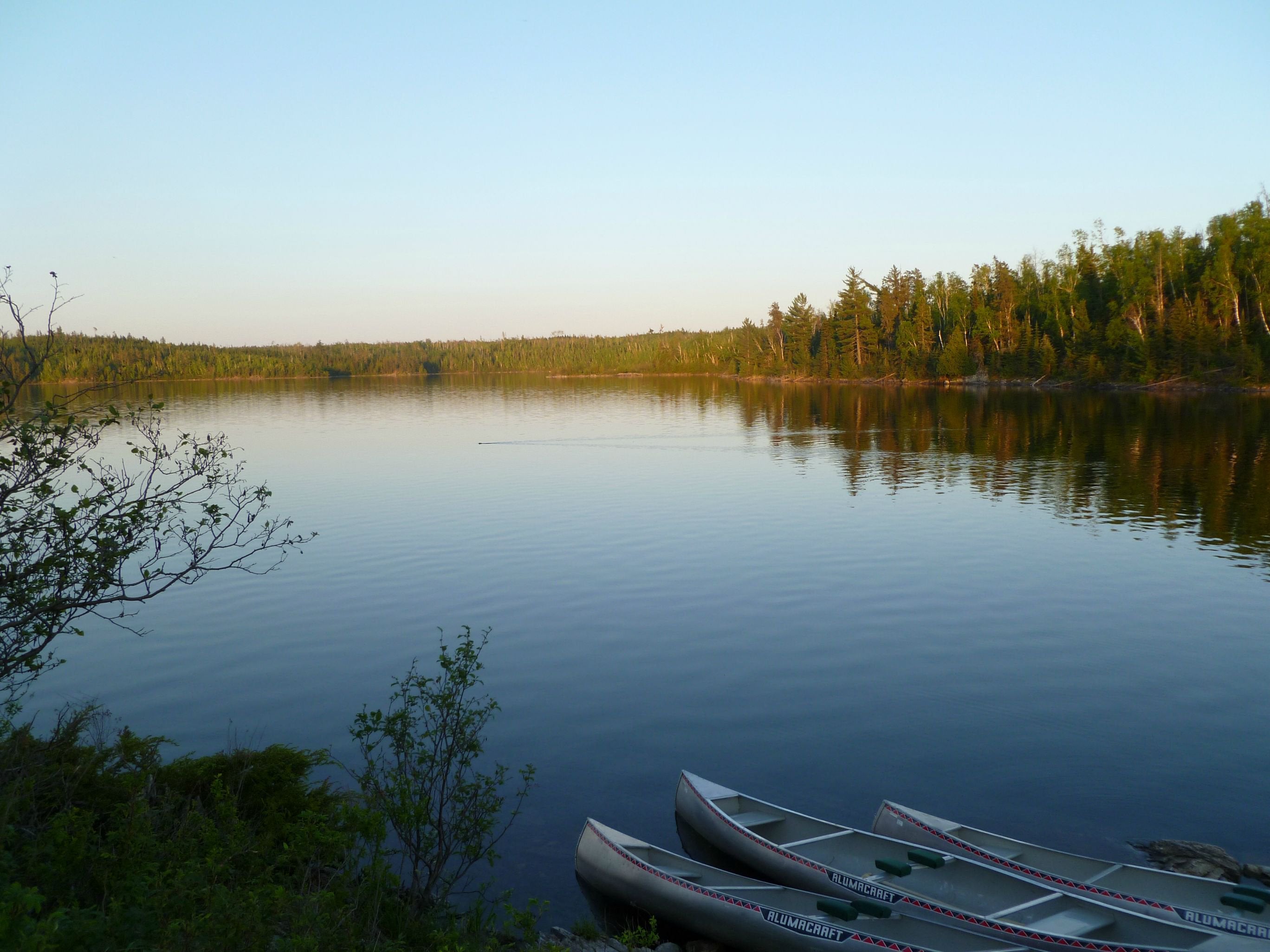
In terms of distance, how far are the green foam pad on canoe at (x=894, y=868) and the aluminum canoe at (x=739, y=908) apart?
0.66 m

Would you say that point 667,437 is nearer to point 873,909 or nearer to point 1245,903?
point 873,909

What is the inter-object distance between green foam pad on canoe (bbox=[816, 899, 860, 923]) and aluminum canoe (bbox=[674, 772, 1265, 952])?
0.57 meters

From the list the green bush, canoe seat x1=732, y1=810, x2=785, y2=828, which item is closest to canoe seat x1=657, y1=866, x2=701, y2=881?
canoe seat x1=732, y1=810, x2=785, y2=828

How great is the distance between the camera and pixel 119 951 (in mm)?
6727

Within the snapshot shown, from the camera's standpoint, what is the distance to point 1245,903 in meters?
8.77

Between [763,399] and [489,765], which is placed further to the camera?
[763,399]

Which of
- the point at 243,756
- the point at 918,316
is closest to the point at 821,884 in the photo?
the point at 243,756

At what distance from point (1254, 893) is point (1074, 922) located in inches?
74.4

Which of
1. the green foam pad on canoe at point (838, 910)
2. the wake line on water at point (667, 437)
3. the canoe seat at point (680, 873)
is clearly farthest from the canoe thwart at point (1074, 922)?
the wake line on water at point (667, 437)

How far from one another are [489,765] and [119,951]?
26.5 feet

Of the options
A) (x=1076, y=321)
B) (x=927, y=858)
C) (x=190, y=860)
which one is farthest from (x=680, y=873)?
(x=1076, y=321)

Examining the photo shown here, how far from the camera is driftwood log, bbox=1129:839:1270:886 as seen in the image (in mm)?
10672

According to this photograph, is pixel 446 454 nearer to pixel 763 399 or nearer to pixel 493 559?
pixel 493 559

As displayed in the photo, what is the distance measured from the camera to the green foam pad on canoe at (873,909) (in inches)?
354
